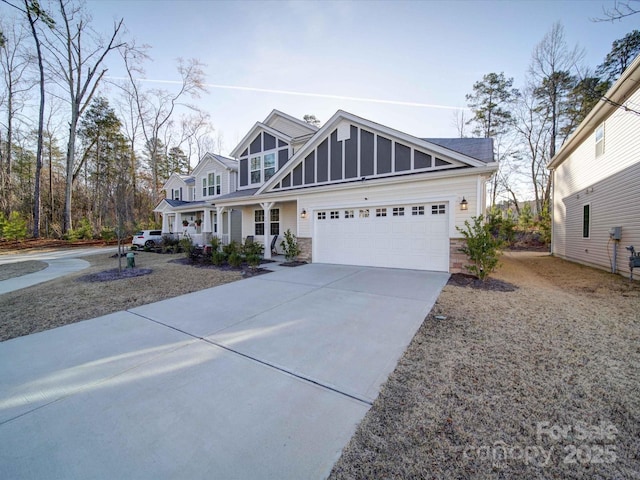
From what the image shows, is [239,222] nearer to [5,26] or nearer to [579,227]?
[579,227]

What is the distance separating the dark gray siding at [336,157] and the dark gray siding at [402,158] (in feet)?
7.22

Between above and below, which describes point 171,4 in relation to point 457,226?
above

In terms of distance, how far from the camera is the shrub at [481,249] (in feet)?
22.7

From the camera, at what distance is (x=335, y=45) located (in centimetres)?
934

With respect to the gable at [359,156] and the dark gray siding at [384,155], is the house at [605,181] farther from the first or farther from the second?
the dark gray siding at [384,155]

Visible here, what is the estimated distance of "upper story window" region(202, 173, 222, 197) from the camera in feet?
57.4

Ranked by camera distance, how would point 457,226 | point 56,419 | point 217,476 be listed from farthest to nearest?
1. point 457,226
2. point 56,419
3. point 217,476

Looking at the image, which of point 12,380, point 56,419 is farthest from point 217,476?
point 12,380

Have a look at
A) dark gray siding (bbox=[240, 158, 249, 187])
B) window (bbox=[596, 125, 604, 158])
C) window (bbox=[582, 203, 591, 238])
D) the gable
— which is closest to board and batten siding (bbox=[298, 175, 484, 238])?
the gable

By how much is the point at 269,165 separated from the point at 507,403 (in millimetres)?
14017

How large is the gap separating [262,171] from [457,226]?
10.5 metres

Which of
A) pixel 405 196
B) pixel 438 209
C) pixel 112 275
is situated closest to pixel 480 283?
pixel 438 209

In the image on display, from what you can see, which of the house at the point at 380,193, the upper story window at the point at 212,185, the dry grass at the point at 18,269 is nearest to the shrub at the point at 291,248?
the house at the point at 380,193

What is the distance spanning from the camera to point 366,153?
31.0 feet
